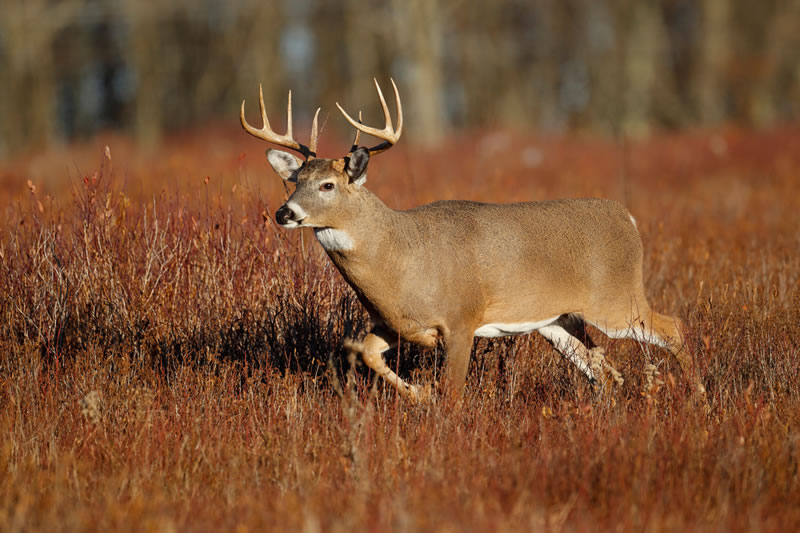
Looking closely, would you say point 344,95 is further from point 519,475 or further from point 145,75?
point 519,475

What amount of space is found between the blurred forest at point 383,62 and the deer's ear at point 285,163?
64.6 feet

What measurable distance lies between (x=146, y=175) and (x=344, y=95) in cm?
2873

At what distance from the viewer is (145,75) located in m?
32.6

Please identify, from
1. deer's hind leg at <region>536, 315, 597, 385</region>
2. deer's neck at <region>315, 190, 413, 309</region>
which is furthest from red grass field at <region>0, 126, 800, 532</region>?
deer's neck at <region>315, 190, 413, 309</region>

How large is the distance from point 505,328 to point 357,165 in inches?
50.9

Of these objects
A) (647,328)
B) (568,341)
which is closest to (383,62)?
(568,341)

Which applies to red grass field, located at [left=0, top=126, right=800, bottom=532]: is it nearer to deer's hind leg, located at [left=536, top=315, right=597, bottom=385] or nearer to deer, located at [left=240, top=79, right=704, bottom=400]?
deer's hind leg, located at [left=536, top=315, right=597, bottom=385]

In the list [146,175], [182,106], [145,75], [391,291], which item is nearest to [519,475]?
[391,291]

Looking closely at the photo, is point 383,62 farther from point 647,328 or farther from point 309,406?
point 309,406

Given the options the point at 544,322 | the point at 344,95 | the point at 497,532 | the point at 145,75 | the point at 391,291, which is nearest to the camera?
the point at 497,532

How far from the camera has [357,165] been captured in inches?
187

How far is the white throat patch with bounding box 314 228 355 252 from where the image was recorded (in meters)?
4.73

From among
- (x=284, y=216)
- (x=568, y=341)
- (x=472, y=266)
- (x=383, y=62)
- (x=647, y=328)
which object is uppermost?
(x=383, y=62)

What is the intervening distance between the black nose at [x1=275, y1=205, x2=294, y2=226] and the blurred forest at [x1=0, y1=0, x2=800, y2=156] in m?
20.4
